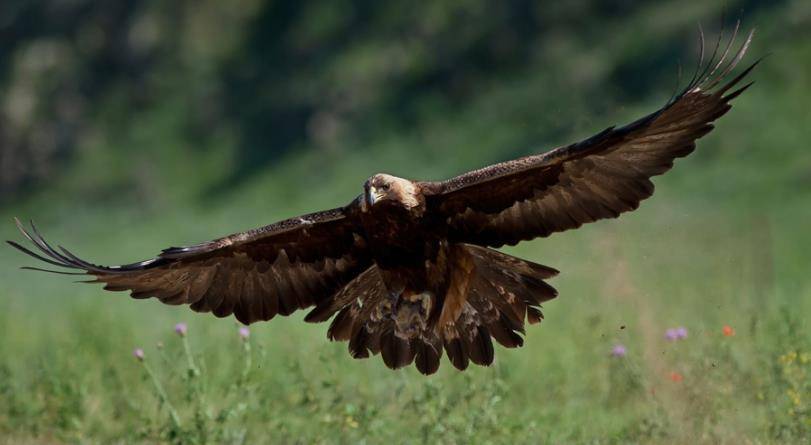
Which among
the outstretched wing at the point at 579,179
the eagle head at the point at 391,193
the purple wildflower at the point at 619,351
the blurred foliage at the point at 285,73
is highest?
the blurred foliage at the point at 285,73

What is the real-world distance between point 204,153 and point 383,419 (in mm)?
30733

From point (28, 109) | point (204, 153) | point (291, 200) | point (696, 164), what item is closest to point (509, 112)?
point (291, 200)

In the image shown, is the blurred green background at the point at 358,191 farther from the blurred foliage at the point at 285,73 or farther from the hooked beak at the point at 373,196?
the hooked beak at the point at 373,196

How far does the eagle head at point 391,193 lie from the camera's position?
7.59 metres

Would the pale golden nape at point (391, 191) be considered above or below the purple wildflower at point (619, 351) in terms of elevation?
above

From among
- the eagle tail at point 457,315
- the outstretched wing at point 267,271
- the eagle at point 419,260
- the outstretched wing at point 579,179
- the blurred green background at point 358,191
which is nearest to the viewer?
the outstretched wing at point 579,179

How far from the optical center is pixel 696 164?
75.9 ft

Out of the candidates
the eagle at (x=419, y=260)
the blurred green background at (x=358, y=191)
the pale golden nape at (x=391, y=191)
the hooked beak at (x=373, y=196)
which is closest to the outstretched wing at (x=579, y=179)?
the eagle at (x=419, y=260)

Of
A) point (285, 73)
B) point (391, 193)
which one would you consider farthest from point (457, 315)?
point (285, 73)

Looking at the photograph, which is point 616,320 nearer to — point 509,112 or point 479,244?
point 479,244

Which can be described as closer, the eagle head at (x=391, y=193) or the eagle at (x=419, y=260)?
the eagle at (x=419, y=260)

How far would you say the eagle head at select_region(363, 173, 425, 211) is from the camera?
7590 mm

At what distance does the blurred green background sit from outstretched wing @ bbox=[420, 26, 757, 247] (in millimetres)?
1045

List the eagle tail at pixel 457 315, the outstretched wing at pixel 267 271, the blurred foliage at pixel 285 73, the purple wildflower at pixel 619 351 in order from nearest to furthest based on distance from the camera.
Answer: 1. the eagle tail at pixel 457 315
2. the outstretched wing at pixel 267 271
3. the purple wildflower at pixel 619 351
4. the blurred foliage at pixel 285 73
